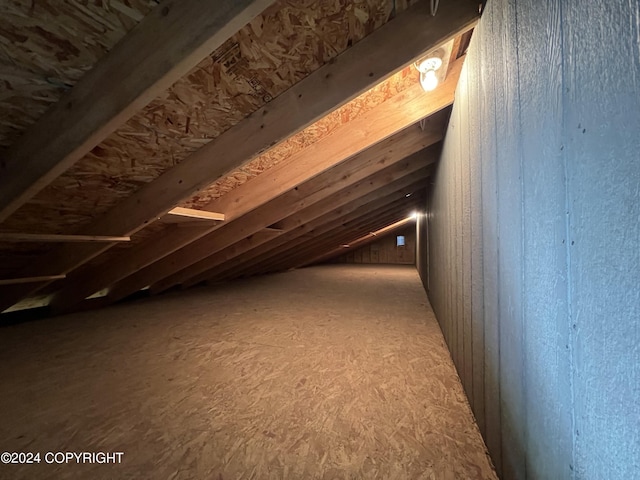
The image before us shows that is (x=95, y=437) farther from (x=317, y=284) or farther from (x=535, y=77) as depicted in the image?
(x=317, y=284)

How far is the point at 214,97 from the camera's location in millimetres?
1265

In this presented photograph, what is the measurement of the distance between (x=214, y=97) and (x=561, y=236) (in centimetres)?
136

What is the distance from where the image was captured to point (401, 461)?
3.78 feet

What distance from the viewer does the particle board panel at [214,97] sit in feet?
3.46

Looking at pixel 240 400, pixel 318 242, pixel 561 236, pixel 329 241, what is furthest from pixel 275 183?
pixel 329 241

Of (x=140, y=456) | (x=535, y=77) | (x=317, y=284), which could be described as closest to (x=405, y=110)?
(x=535, y=77)

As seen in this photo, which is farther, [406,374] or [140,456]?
[406,374]

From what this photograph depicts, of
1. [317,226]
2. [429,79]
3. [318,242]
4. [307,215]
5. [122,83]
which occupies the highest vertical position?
[429,79]

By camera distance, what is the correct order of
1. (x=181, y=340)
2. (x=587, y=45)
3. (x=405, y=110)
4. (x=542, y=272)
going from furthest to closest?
(x=181, y=340) → (x=405, y=110) → (x=542, y=272) → (x=587, y=45)

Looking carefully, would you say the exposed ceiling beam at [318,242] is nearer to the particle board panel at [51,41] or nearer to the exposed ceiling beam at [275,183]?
the exposed ceiling beam at [275,183]

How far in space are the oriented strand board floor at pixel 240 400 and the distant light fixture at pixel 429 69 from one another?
172 centimetres

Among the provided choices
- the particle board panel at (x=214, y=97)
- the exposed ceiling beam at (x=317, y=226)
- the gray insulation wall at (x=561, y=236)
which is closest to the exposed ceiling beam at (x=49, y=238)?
the particle board panel at (x=214, y=97)

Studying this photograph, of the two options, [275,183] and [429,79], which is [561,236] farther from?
[275,183]

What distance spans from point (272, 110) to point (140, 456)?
5.44 feet
